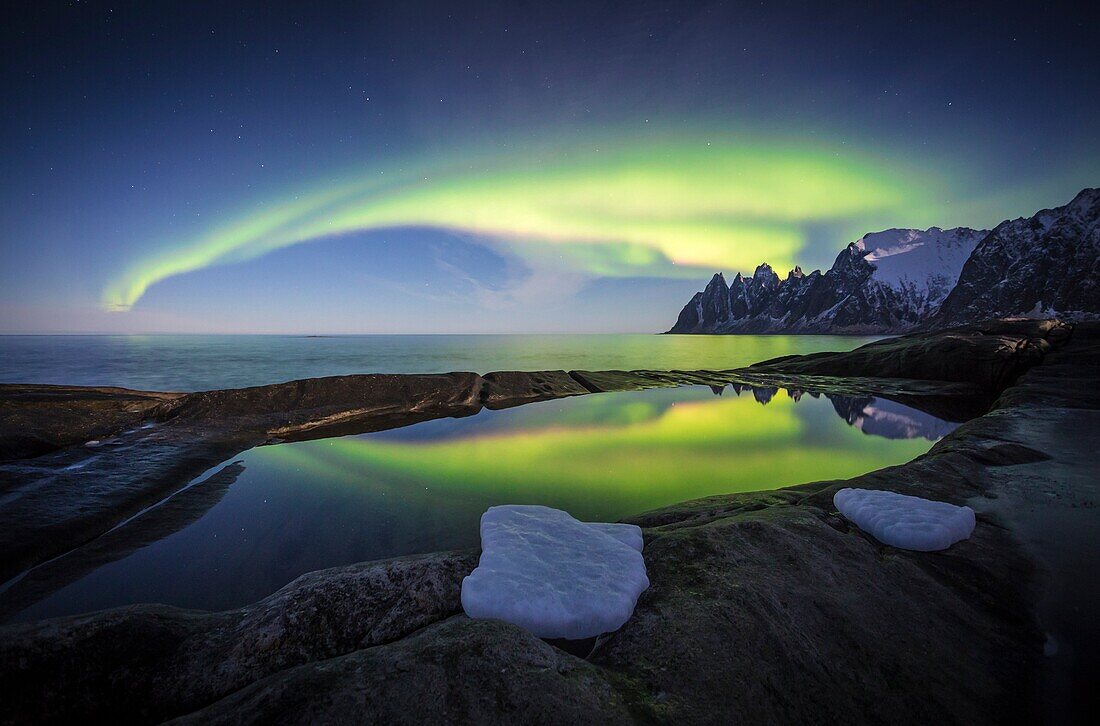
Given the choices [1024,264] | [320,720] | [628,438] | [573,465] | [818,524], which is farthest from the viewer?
[1024,264]

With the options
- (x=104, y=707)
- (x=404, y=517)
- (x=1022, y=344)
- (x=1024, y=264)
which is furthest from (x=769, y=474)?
(x=1024, y=264)

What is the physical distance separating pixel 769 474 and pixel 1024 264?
618 feet

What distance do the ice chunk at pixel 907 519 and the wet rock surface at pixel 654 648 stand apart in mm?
160

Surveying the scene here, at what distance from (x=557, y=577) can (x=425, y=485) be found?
20.5ft

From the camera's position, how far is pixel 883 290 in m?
193

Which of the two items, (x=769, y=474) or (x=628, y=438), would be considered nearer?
(x=769, y=474)

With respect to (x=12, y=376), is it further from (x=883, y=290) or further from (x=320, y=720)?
(x=883, y=290)

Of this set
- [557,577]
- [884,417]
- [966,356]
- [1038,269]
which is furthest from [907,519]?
[1038,269]

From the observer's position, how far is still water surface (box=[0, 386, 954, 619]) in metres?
5.63

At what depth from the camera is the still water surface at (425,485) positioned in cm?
563

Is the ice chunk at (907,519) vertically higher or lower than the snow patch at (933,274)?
lower

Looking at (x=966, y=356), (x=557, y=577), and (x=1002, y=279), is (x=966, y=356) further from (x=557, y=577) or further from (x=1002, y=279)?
(x=1002, y=279)

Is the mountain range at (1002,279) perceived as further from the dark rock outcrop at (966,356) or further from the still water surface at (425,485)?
the still water surface at (425,485)

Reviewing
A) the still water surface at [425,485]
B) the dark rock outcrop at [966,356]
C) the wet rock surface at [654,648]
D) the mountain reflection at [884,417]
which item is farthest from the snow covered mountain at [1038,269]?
the wet rock surface at [654,648]
